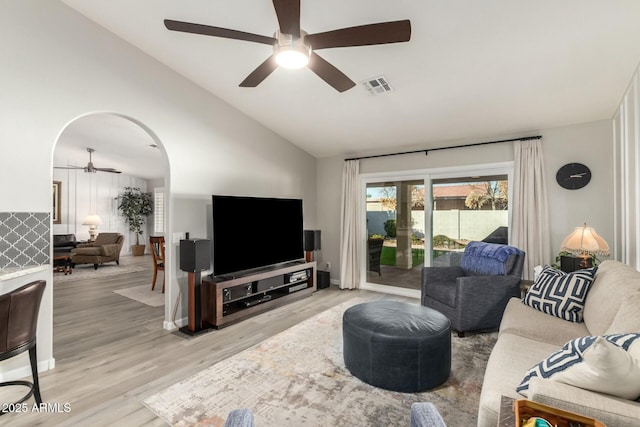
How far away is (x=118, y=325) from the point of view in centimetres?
363

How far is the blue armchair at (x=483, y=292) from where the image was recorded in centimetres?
317

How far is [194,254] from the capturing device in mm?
3297

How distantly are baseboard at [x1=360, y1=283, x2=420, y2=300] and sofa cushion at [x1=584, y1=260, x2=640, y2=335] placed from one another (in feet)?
8.71

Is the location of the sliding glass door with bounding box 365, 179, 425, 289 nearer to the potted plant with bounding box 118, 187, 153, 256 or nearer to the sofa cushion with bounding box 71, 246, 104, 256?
the sofa cushion with bounding box 71, 246, 104, 256

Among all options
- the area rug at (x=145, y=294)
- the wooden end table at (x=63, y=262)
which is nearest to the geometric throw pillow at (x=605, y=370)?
the area rug at (x=145, y=294)

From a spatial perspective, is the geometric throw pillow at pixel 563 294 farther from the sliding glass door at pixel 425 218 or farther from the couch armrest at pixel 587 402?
the sliding glass door at pixel 425 218

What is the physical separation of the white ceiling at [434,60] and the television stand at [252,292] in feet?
7.43

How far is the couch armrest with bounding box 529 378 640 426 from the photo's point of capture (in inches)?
41.7

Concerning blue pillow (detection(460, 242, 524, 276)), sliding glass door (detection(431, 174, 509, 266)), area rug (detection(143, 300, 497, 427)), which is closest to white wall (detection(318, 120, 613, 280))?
sliding glass door (detection(431, 174, 509, 266))

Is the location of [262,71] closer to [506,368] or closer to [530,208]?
[506,368]

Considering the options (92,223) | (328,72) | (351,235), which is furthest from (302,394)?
(92,223)

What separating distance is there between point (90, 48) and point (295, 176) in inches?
124

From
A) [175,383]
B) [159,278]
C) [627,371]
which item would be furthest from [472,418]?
[159,278]

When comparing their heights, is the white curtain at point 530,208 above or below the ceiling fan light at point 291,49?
below
